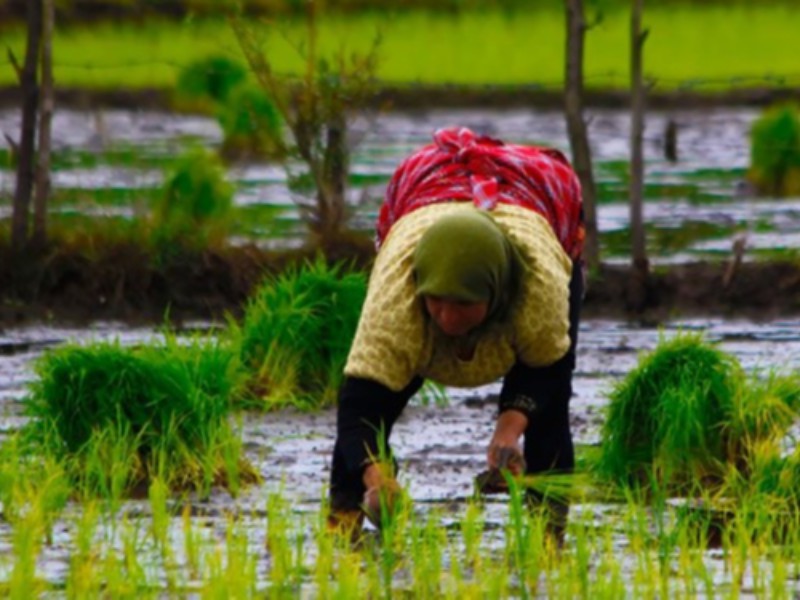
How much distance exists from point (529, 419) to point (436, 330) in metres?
0.44

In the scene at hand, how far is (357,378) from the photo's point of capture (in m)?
6.87

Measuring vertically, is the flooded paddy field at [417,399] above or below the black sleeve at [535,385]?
below

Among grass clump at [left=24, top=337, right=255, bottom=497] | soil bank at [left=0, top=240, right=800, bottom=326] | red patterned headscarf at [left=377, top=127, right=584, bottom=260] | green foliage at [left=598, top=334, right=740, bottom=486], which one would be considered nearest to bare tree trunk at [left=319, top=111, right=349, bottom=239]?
soil bank at [left=0, top=240, right=800, bottom=326]

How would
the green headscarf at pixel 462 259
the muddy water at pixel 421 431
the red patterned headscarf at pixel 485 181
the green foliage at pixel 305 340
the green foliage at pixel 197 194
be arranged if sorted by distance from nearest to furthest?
the green headscarf at pixel 462 259
the red patterned headscarf at pixel 485 181
the muddy water at pixel 421 431
the green foliage at pixel 305 340
the green foliage at pixel 197 194

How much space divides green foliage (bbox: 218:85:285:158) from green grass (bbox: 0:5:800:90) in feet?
17.6

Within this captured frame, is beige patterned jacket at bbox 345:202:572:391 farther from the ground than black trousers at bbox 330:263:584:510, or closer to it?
farther from the ground

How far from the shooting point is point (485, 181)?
702cm

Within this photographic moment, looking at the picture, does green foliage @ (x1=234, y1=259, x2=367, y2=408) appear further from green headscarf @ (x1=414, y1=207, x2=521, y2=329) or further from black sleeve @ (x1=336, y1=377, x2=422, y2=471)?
green headscarf @ (x1=414, y1=207, x2=521, y2=329)

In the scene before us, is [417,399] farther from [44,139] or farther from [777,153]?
[777,153]

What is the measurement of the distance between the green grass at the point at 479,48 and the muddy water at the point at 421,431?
1583cm

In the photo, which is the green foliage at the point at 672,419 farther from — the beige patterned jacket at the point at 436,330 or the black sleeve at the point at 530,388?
the beige patterned jacket at the point at 436,330

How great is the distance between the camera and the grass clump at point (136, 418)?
826cm

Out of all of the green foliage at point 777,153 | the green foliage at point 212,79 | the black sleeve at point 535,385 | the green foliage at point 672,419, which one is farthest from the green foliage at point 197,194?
the green foliage at point 212,79

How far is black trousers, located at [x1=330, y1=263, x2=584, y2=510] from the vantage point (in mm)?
6918
